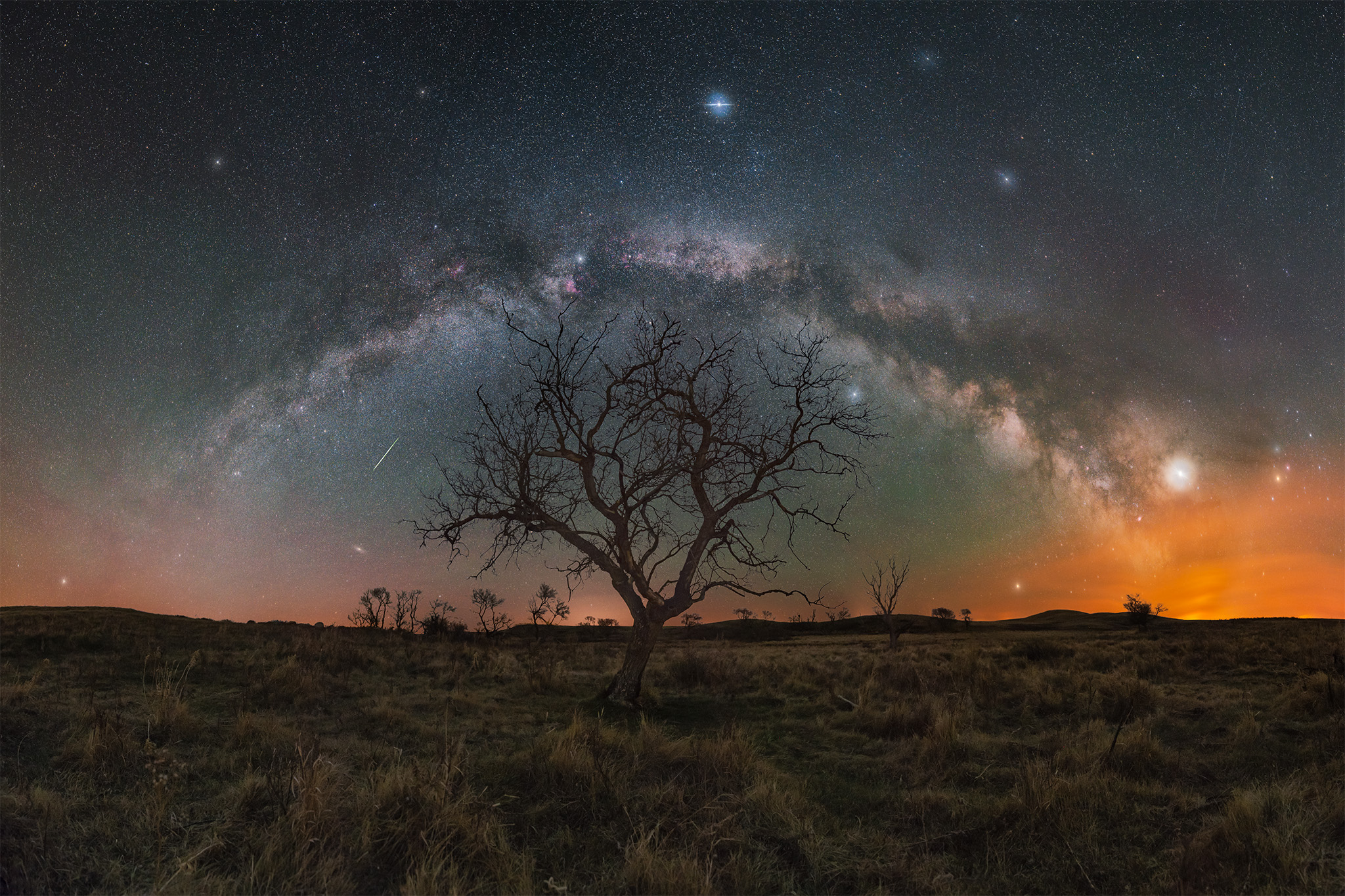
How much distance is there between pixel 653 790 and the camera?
22.0 feet

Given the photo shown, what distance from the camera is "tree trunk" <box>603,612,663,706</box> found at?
44.8ft

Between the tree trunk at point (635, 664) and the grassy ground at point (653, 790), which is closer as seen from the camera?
the grassy ground at point (653, 790)

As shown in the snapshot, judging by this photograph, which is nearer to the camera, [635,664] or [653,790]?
[653,790]

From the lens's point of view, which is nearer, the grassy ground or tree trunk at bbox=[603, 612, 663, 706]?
the grassy ground

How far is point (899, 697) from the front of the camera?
13.9 metres

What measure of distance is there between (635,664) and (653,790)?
282 inches

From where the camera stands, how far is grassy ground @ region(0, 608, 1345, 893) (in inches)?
198

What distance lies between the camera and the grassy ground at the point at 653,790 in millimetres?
5020

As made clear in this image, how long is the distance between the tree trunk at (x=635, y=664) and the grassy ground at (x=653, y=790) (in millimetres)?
704

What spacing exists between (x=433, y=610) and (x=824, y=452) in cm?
3089

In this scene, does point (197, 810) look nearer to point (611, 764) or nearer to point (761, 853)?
point (611, 764)

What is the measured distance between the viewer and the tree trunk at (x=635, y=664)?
13.7m

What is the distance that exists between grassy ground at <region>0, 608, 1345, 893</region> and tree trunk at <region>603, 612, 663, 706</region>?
2.31ft

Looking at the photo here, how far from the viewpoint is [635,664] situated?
13.8m
